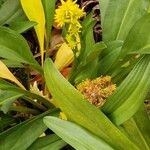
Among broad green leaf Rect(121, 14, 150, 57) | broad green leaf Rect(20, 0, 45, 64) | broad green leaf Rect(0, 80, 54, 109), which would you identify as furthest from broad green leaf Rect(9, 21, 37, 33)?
broad green leaf Rect(121, 14, 150, 57)

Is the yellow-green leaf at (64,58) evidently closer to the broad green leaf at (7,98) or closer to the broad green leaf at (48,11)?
the broad green leaf at (48,11)

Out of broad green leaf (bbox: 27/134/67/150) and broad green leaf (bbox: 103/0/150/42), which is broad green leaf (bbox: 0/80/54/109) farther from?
broad green leaf (bbox: 103/0/150/42)

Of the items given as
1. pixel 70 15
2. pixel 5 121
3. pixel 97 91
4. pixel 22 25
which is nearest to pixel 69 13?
pixel 70 15

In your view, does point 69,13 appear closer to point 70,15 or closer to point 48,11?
point 70,15

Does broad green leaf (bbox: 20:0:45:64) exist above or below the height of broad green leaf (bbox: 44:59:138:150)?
above

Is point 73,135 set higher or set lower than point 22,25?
lower

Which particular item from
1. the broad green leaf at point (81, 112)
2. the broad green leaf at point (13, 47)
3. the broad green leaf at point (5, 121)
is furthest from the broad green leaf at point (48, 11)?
the broad green leaf at point (81, 112)
